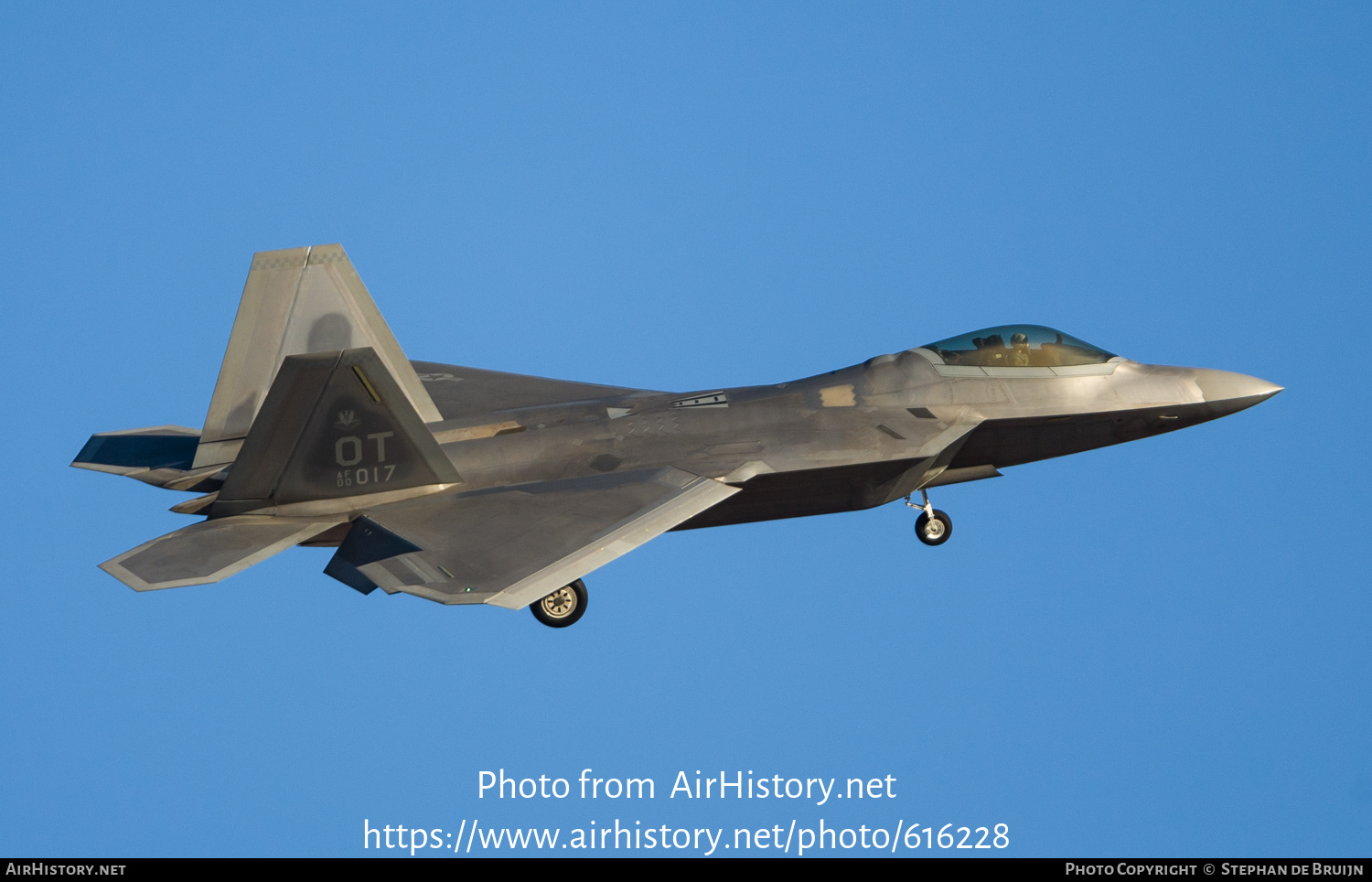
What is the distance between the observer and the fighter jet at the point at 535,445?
15.3 meters

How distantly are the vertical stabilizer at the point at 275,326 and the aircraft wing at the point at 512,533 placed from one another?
1.85m

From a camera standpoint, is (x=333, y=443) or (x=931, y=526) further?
(x=931, y=526)

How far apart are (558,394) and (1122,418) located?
23.4 feet

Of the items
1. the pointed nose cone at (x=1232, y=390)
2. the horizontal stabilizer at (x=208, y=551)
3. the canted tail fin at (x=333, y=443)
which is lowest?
the horizontal stabilizer at (x=208, y=551)

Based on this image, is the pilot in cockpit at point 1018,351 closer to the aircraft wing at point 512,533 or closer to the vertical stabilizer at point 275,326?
the aircraft wing at point 512,533

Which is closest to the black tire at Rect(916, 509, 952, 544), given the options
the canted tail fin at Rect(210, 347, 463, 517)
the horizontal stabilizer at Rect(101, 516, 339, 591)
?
the canted tail fin at Rect(210, 347, 463, 517)

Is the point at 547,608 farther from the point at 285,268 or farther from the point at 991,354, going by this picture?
the point at 991,354

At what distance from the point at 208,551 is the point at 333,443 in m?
1.67

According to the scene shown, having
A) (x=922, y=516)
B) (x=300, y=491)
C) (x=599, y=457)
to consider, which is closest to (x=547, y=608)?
(x=599, y=457)

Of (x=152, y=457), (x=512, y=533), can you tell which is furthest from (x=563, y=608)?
(x=152, y=457)

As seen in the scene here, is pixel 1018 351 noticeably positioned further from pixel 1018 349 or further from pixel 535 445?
pixel 535 445

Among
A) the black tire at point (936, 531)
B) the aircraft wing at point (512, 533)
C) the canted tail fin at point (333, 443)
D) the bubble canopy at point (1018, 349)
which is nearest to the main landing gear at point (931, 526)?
the black tire at point (936, 531)

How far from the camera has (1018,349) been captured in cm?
1852

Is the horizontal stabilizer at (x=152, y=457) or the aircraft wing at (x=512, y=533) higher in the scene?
the horizontal stabilizer at (x=152, y=457)
